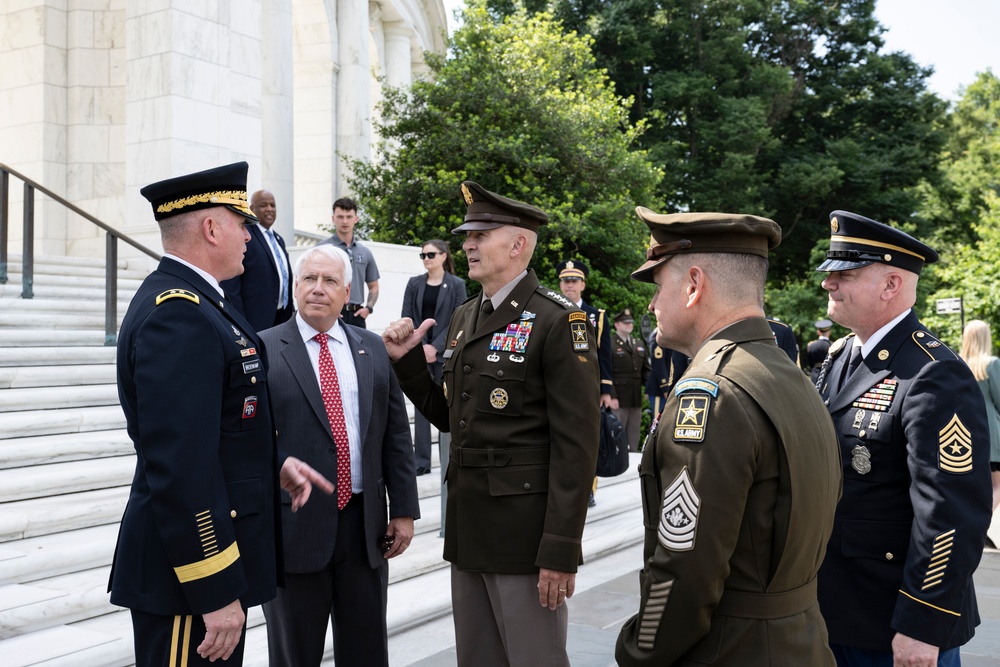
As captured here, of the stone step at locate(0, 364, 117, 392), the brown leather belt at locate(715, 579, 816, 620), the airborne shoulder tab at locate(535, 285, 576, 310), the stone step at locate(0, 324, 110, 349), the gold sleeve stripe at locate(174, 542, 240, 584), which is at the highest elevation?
the airborne shoulder tab at locate(535, 285, 576, 310)

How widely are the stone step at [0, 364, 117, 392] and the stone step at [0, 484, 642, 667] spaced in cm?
244

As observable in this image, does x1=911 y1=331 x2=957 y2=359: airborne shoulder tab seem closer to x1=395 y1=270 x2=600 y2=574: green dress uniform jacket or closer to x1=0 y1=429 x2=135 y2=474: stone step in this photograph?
x1=395 y1=270 x2=600 y2=574: green dress uniform jacket

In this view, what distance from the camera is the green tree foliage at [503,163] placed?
1570 cm

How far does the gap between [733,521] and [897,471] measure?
1246 millimetres

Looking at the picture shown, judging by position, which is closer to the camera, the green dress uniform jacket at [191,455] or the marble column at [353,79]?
the green dress uniform jacket at [191,455]

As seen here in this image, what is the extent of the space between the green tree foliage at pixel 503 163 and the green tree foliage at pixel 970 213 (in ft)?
32.2

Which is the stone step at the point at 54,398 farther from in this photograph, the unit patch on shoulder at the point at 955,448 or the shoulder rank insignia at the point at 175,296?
the unit patch on shoulder at the point at 955,448

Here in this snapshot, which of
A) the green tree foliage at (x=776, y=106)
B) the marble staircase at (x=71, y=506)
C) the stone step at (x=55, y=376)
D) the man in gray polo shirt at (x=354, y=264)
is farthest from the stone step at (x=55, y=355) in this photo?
the green tree foliage at (x=776, y=106)

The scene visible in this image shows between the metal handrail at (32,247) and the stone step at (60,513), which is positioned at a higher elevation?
the metal handrail at (32,247)

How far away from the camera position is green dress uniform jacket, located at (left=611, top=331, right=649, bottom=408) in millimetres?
12430

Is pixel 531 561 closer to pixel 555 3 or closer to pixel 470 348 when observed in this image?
pixel 470 348

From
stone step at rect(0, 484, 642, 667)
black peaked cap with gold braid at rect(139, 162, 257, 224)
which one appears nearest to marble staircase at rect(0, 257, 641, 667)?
stone step at rect(0, 484, 642, 667)

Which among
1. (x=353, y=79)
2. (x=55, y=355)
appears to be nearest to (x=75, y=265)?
(x=55, y=355)

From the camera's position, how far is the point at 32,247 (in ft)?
29.0
